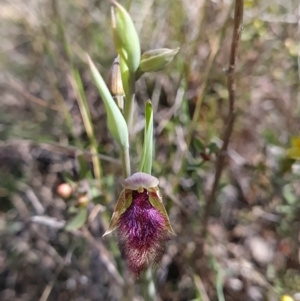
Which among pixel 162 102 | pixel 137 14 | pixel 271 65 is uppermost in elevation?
pixel 137 14

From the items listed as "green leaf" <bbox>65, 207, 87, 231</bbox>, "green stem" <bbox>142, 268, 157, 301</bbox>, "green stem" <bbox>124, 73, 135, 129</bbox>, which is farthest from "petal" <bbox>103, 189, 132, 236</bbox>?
"green leaf" <bbox>65, 207, 87, 231</bbox>

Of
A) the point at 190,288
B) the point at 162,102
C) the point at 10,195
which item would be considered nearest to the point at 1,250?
the point at 10,195

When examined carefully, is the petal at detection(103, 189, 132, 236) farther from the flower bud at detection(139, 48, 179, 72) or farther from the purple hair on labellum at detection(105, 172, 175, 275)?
the flower bud at detection(139, 48, 179, 72)

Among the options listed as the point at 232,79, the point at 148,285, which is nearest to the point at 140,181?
the point at 232,79

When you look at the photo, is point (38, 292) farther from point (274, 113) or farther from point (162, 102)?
point (274, 113)

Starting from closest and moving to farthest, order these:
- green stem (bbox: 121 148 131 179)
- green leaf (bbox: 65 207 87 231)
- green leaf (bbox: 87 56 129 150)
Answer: green leaf (bbox: 87 56 129 150)
green stem (bbox: 121 148 131 179)
green leaf (bbox: 65 207 87 231)

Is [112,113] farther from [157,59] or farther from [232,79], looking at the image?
[232,79]

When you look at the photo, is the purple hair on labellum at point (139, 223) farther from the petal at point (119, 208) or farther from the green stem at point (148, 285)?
the green stem at point (148, 285)

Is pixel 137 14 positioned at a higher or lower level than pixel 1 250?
higher
